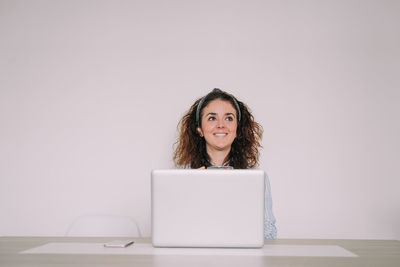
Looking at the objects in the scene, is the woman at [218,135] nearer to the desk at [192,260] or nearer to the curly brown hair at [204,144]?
the curly brown hair at [204,144]

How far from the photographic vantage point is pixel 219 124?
2596 millimetres

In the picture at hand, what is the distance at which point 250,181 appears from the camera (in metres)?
1.32

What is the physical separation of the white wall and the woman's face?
431 mm

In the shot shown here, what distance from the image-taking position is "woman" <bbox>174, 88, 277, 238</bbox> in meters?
2.61

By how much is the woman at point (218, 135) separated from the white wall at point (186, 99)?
0.76 ft

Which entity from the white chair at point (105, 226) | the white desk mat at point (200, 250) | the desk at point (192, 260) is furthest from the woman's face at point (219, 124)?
the desk at point (192, 260)

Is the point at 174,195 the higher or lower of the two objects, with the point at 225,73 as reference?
lower

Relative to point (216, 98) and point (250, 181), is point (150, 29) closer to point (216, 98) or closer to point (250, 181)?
point (216, 98)

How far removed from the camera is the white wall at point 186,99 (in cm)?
300

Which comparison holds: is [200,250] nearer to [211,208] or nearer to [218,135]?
[211,208]

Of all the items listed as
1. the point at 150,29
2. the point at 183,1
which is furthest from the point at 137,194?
the point at 183,1

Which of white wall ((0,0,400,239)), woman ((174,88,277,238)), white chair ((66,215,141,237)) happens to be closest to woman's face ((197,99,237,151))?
woman ((174,88,277,238))

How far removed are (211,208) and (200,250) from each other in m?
0.15

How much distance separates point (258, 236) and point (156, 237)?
1.21 ft
